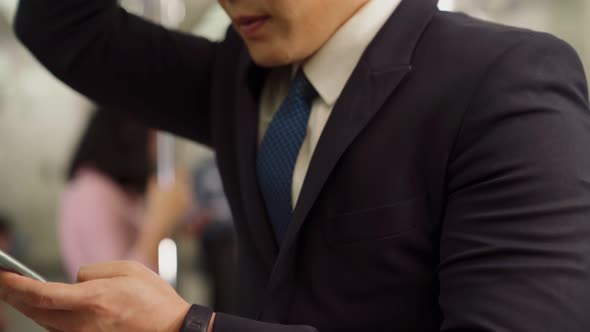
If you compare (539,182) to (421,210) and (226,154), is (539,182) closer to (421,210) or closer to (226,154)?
(421,210)

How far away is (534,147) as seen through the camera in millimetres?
942

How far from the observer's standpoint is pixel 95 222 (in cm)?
253

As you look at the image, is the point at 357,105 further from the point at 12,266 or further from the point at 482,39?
the point at 12,266

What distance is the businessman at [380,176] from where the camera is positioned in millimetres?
925

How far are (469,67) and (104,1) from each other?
0.60 metres

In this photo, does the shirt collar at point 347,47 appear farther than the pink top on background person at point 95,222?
No

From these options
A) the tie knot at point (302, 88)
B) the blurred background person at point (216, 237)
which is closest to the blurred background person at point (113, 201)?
the blurred background person at point (216, 237)

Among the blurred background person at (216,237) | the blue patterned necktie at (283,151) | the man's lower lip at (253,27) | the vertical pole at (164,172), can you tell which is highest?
the man's lower lip at (253,27)

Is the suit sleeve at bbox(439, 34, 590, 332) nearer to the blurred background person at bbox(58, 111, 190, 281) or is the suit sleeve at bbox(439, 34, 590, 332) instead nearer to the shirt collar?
the shirt collar

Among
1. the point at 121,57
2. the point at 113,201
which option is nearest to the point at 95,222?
the point at 113,201

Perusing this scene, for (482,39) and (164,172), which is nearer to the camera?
(482,39)

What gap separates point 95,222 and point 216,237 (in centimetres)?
95

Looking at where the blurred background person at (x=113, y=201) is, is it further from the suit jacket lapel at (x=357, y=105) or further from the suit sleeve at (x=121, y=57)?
the suit jacket lapel at (x=357, y=105)

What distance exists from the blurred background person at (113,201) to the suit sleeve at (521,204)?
67.4 inches
